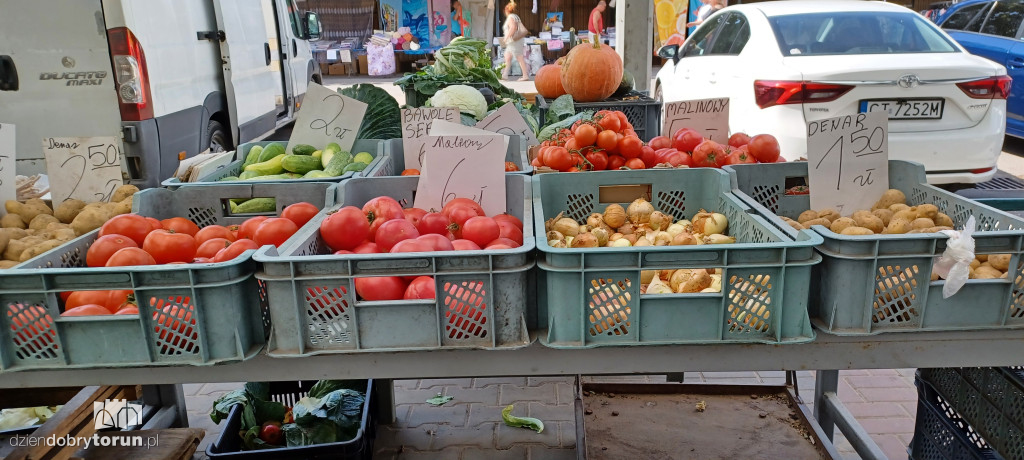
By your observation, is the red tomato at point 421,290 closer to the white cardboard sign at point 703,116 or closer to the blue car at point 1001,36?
the white cardboard sign at point 703,116

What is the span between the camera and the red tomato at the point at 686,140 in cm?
309

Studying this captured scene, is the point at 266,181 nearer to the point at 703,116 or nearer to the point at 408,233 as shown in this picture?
the point at 408,233

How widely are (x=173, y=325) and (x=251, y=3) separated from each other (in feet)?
21.1

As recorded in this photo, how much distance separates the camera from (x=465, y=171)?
2293mm

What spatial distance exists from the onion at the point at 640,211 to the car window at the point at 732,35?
4.29 m

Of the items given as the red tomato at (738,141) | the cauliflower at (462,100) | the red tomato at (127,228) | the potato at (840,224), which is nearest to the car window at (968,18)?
the cauliflower at (462,100)

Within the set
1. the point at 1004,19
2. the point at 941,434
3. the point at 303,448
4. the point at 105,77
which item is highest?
the point at 1004,19

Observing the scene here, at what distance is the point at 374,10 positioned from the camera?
828 inches

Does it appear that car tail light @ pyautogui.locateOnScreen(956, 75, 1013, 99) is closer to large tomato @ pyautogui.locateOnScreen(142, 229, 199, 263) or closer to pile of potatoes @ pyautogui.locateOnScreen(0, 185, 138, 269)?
large tomato @ pyautogui.locateOnScreen(142, 229, 199, 263)

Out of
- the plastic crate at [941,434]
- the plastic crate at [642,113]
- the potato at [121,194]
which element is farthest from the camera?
the plastic crate at [642,113]

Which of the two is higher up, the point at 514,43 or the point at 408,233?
the point at 514,43

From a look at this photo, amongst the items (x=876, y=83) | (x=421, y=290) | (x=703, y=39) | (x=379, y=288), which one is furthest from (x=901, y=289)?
(x=703, y=39)

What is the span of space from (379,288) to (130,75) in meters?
4.28

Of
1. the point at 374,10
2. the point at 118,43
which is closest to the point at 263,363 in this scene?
the point at 118,43
